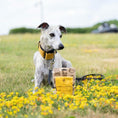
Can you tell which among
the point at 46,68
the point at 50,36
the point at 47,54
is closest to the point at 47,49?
the point at 47,54

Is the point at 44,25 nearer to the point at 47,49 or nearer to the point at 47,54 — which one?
the point at 47,49

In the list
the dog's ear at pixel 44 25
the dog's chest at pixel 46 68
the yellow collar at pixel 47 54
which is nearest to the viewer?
the dog's ear at pixel 44 25

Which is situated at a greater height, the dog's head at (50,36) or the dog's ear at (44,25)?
the dog's ear at (44,25)

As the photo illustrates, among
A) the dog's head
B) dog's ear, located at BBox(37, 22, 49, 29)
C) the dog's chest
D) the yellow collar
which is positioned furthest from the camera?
the dog's chest

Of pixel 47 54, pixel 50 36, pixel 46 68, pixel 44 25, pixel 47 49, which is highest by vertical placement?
pixel 44 25

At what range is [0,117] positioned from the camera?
424cm

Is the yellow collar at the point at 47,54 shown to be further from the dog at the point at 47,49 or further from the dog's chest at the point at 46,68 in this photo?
the dog's chest at the point at 46,68

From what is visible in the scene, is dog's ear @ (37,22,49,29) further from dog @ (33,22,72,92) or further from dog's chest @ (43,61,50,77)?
dog's chest @ (43,61,50,77)

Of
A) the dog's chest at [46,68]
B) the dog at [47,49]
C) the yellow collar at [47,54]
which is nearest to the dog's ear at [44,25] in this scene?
the dog at [47,49]

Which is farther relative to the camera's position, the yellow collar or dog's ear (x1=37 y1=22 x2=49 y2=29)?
the yellow collar

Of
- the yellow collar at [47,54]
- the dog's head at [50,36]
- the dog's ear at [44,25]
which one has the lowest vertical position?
the yellow collar at [47,54]

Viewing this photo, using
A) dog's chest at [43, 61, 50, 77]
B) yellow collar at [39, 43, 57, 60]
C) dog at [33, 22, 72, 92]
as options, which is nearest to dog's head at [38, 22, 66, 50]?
dog at [33, 22, 72, 92]

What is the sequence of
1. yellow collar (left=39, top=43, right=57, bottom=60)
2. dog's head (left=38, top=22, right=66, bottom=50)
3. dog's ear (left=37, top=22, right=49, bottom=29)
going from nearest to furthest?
dog's head (left=38, top=22, right=66, bottom=50)
dog's ear (left=37, top=22, right=49, bottom=29)
yellow collar (left=39, top=43, right=57, bottom=60)

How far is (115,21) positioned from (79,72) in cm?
6254
